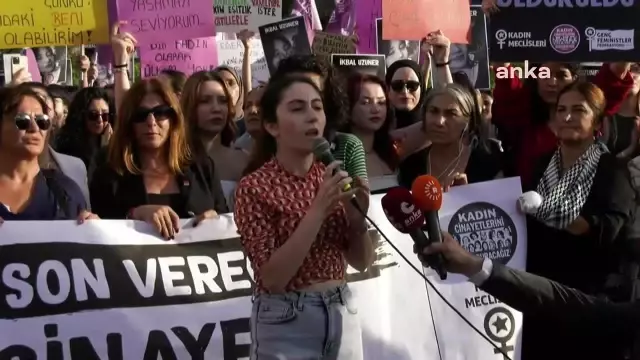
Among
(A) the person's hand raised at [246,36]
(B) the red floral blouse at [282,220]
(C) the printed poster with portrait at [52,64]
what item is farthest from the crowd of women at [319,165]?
(C) the printed poster with portrait at [52,64]

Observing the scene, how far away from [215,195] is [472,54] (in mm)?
3473

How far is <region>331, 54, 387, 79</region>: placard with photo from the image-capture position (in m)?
6.11

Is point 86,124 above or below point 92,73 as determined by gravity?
below

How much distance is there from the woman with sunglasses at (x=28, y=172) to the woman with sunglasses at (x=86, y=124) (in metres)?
1.81

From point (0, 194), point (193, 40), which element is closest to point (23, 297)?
point (0, 194)

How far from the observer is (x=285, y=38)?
7.09m

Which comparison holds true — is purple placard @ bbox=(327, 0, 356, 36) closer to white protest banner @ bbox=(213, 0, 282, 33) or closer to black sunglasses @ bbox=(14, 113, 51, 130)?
white protest banner @ bbox=(213, 0, 282, 33)

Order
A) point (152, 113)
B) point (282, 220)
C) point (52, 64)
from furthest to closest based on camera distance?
1. point (52, 64)
2. point (152, 113)
3. point (282, 220)

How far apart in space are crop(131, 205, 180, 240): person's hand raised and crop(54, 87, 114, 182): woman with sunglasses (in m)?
1.87

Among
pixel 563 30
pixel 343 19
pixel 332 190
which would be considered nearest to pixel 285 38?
pixel 563 30

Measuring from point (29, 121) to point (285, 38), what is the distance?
3160 millimetres

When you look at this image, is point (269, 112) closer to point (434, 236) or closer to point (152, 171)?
point (434, 236)

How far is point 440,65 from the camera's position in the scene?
20.0ft

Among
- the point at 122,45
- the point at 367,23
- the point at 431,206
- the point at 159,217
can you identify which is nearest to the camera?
the point at 431,206
